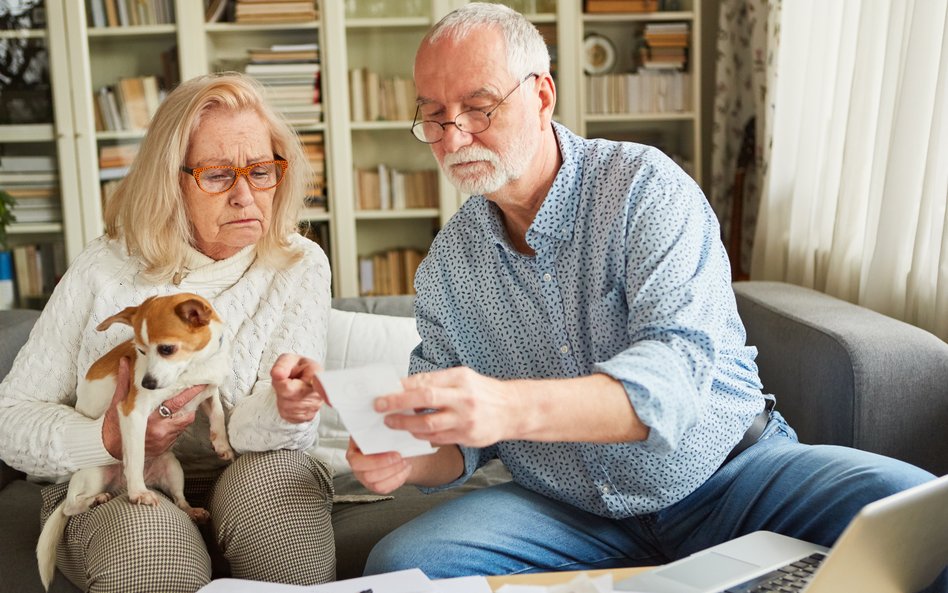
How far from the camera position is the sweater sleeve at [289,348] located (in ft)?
4.73

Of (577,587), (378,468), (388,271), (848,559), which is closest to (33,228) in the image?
(388,271)

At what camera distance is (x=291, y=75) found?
3.74 metres

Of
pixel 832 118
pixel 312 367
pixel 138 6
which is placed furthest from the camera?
pixel 138 6

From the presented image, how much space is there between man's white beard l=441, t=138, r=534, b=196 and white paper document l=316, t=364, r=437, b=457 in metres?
0.49

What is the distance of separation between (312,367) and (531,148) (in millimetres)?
505

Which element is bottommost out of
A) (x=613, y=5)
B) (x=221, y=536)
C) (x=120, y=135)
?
(x=221, y=536)

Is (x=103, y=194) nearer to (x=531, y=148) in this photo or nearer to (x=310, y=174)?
(x=310, y=174)


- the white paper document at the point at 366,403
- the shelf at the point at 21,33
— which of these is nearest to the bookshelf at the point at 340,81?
the shelf at the point at 21,33

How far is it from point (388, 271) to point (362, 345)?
181 cm

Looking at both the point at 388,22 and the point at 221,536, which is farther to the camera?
the point at 388,22

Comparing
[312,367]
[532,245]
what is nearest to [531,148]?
[532,245]

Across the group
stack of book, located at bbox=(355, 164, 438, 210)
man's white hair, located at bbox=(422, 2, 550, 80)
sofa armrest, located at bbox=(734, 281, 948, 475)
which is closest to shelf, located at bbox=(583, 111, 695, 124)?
stack of book, located at bbox=(355, 164, 438, 210)

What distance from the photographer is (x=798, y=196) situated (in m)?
2.84

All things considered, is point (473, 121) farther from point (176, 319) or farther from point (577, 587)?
point (577, 587)
